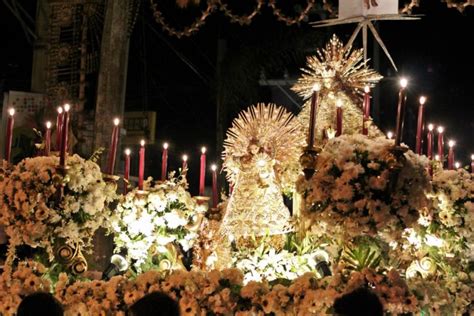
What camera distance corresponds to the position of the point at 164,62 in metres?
16.5

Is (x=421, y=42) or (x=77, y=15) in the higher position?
(x=421, y=42)

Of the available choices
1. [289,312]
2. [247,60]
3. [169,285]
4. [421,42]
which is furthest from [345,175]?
[421,42]

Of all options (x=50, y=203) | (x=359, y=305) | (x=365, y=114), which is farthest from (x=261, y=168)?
(x=359, y=305)

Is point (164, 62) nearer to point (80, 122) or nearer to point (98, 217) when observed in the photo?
point (80, 122)

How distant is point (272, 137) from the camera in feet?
20.0

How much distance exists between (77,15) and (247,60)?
3983mm

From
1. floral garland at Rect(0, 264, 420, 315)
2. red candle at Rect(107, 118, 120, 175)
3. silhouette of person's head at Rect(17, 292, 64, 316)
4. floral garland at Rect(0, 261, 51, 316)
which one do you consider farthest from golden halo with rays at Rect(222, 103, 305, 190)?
silhouette of person's head at Rect(17, 292, 64, 316)

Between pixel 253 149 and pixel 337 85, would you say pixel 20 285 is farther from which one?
pixel 337 85

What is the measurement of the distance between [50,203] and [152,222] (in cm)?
78

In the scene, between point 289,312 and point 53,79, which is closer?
point 289,312

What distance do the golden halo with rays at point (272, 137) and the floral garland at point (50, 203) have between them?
994 millimetres

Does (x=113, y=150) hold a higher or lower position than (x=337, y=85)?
lower

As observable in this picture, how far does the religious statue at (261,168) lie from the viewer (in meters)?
5.99

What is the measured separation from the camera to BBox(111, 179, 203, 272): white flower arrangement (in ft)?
20.6
